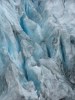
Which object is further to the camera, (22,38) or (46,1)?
(46,1)

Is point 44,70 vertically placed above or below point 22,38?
below

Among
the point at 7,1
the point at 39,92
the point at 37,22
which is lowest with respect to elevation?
the point at 39,92

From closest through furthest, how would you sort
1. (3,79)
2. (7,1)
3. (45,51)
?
(3,79) < (45,51) < (7,1)

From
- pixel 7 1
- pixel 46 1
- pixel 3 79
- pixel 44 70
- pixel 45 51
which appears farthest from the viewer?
pixel 46 1

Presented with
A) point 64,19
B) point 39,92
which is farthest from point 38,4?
point 39,92

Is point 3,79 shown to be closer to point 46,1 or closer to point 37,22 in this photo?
point 37,22

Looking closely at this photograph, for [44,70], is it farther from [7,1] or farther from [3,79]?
[7,1]
